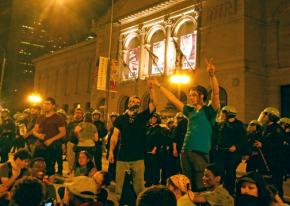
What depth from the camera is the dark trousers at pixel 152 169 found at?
8761 millimetres

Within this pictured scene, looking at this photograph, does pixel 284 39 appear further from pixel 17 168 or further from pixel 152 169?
pixel 17 168

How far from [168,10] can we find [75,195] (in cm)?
2561

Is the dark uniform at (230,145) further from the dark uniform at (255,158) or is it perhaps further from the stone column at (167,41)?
the stone column at (167,41)

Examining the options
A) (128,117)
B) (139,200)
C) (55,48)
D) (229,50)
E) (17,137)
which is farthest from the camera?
(55,48)

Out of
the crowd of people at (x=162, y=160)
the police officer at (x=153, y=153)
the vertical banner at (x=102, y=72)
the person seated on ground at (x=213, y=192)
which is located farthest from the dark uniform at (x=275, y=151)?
the vertical banner at (x=102, y=72)

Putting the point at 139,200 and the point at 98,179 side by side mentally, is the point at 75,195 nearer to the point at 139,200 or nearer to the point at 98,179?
the point at 98,179

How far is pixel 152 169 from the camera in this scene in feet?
29.2

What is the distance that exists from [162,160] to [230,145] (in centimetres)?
259

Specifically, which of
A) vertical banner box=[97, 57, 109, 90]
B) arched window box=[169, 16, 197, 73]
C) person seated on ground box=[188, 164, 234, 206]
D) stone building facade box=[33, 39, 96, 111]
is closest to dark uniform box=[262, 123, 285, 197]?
person seated on ground box=[188, 164, 234, 206]

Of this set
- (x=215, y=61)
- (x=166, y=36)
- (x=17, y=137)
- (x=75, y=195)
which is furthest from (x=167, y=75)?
(x=75, y=195)

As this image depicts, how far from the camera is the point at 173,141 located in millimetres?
8938

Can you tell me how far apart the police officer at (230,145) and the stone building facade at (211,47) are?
453 inches

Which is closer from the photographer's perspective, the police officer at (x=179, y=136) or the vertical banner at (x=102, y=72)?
the police officer at (x=179, y=136)

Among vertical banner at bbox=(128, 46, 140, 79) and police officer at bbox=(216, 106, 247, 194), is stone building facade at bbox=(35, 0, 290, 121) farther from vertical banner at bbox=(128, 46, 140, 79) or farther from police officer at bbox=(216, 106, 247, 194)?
police officer at bbox=(216, 106, 247, 194)
